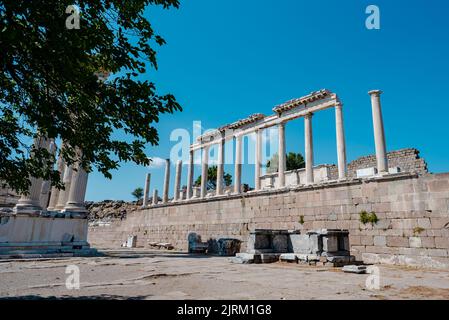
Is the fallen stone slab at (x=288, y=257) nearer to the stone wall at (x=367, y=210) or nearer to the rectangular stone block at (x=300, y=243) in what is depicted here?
the rectangular stone block at (x=300, y=243)

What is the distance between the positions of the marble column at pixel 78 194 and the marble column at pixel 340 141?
1335 cm

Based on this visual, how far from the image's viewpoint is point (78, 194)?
49.1 ft

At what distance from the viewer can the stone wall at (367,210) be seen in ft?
32.5

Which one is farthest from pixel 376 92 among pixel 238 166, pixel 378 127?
pixel 238 166

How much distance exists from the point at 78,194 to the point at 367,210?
13.1 metres

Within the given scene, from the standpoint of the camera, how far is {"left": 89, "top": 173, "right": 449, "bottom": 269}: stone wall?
32.5ft

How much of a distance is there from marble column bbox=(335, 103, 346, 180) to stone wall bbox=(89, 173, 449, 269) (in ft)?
12.2

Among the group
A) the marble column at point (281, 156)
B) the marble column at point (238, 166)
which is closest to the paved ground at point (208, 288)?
the marble column at point (281, 156)

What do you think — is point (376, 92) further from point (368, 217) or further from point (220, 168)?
point (220, 168)

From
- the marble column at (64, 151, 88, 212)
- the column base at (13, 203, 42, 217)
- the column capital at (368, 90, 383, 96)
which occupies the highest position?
the column capital at (368, 90, 383, 96)

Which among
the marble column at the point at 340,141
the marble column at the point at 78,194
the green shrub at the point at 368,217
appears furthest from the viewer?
the marble column at the point at 340,141

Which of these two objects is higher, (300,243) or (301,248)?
(300,243)
